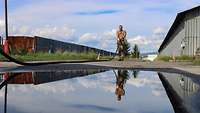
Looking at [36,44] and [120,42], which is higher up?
[36,44]

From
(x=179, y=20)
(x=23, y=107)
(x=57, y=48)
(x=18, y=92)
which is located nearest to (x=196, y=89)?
(x=18, y=92)

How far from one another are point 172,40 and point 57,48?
14.6 m

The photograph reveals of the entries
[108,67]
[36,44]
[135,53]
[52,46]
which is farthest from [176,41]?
[108,67]

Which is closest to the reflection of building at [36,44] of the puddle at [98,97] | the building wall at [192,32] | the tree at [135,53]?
the tree at [135,53]

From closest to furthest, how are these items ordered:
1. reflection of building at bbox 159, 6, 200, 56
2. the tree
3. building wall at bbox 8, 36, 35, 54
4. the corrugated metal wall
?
building wall at bbox 8, 36, 35, 54, reflection of building at bbox 159, 6, 200, 56, the tree, the corrugated metal wall

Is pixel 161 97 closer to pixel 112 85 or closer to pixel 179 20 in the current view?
pixel 112 85

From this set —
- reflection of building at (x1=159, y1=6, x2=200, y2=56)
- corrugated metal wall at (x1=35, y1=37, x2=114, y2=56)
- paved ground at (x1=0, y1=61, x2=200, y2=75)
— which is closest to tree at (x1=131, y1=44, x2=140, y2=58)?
Result: reflection of building at (x1=159, y1=6, x2=200, y2=56)

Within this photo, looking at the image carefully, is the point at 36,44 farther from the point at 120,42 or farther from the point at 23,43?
the point at 120,42

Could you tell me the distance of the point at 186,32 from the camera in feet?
150

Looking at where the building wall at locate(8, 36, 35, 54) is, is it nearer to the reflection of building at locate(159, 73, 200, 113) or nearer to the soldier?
the soldier

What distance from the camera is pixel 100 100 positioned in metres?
8.64

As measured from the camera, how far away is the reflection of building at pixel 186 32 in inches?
1707

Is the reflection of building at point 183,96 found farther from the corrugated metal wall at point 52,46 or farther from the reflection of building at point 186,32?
the corrugated metal wall at point 52,46

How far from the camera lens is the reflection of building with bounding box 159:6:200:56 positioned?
43350 millimetres
